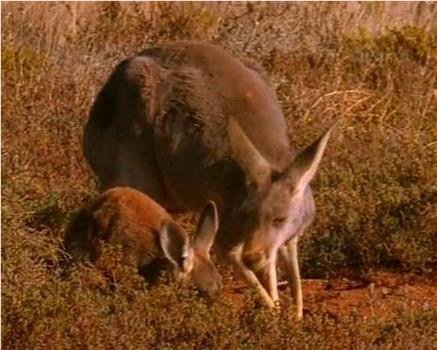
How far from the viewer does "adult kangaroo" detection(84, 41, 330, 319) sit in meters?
9.62

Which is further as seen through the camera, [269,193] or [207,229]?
[269,193]

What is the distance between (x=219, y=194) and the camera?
393 inches

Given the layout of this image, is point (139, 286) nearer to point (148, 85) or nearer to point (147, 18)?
point (148, 85)

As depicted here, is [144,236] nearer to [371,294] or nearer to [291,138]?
[371,294]

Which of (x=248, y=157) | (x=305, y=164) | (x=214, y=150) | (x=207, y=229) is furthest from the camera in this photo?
(x=214, y=150)

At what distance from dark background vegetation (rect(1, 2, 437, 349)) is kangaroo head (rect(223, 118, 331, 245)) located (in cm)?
43

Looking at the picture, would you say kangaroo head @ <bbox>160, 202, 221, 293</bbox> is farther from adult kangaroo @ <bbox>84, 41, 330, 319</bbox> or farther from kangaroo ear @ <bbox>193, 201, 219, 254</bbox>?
adult kangaroo @ <bbox>84, 41, 330, 319</bbox>

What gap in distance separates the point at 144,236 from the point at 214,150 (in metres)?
1.09

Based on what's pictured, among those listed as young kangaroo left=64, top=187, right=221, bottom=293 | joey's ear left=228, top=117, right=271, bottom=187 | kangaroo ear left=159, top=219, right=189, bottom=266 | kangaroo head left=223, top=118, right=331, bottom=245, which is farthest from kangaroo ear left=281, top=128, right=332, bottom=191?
kangaroo ear left=159, top=219, right=189, bottom=266

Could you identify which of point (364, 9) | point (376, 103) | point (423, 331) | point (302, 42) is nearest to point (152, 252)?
point (423, 331)

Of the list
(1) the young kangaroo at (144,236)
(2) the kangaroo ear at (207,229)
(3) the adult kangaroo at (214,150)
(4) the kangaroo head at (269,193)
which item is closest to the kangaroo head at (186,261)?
(1) the young kangaroo at (144,236)

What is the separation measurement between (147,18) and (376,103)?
295 cm

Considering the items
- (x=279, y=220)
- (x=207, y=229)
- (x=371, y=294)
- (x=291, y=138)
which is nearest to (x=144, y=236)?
(x=207, y=229)

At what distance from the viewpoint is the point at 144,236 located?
9234 mm
